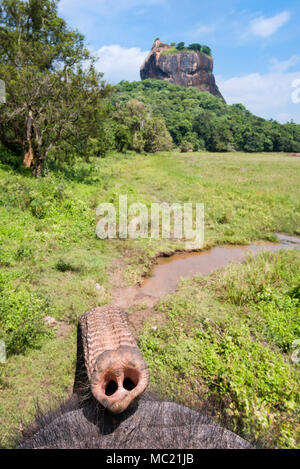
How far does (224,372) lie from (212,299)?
7.03 ft

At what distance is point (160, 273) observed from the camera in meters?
7.23

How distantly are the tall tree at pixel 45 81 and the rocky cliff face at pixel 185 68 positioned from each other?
106m

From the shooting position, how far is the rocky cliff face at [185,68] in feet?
338

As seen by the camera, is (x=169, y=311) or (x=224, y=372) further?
(x=169, y=311)

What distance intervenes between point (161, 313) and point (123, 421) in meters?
Result: 2.89

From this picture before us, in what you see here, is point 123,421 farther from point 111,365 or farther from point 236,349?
point 236,349

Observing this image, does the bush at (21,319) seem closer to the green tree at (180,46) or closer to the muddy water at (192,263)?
the muddy water at (192,263)

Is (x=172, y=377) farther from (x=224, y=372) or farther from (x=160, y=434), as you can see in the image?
(x=160, y=434)

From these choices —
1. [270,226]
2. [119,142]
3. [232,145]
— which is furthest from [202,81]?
[270,226]

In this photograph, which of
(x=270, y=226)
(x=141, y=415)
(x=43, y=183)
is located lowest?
(x=141, y=415)

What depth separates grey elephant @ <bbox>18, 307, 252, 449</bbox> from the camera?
2.16 m

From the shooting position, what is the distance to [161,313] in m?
5.21

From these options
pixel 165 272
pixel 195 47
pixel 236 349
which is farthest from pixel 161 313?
pixel 195 47

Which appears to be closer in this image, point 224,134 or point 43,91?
point 43,91
